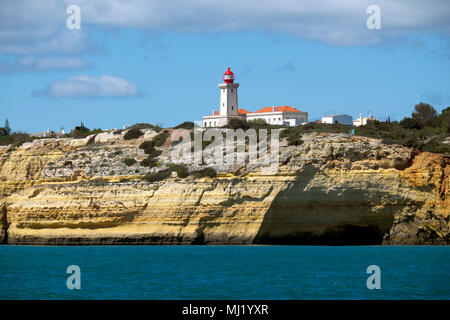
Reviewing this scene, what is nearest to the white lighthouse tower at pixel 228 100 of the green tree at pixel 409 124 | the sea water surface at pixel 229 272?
the green tree at pixel 409 124

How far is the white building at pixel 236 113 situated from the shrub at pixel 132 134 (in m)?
7.70

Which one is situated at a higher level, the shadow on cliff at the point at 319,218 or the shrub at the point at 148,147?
the shrub at the point at 148,147

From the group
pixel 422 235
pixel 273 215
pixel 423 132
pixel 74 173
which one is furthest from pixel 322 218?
pixel 74 173

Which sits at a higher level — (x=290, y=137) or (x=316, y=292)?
(x=290, y=137)

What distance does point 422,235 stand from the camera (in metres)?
45.2

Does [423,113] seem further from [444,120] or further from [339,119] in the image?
[339,119]

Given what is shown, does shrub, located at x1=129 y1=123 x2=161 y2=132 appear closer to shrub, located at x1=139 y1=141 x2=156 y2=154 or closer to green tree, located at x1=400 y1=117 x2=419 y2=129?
shrub, located at x1=139 y1=141 x2=156 y2=154

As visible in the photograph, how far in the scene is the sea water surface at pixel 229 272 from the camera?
28266 millimetres

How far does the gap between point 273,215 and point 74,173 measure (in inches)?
555

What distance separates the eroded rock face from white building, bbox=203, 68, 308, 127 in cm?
1580

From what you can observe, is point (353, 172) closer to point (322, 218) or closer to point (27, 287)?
point (322, 218)

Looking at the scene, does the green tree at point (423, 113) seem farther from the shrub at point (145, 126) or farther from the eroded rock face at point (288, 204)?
the shrub at point (145, 126)

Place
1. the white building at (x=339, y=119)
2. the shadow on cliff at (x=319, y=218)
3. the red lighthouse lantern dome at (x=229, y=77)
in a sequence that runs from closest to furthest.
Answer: the shadow on cliff at (x=319, y=218), the red lighthouse lantern dome at (x=229, y=77), the white building at (x=339, y=119)

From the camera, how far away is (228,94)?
64.5m
